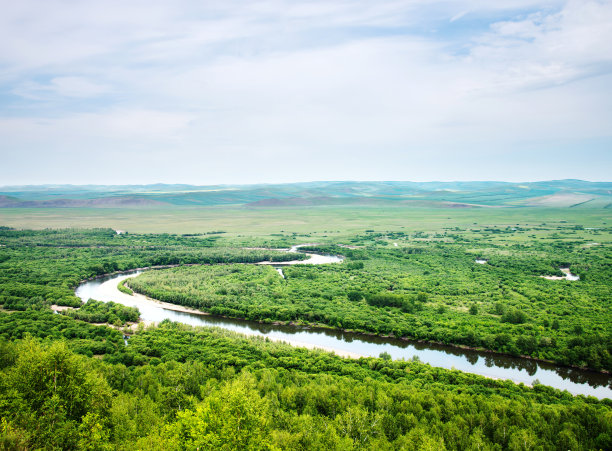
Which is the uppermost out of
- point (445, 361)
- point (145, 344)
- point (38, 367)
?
point (38, 367)

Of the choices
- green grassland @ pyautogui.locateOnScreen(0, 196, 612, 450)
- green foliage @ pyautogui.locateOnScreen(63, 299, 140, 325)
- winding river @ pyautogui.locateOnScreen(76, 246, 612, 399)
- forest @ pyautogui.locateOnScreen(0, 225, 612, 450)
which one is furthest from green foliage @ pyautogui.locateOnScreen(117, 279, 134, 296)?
green foliage @ pyautogui.locateOnScreen(63, 299, 140, 325)

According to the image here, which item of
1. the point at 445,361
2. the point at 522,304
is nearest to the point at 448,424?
the point at 445,361

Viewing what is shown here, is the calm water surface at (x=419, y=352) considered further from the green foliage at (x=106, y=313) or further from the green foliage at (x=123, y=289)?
the green foliage at (x=123, y=289)

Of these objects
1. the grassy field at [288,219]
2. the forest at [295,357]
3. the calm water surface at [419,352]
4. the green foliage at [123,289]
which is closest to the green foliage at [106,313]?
the forest at [295,357]

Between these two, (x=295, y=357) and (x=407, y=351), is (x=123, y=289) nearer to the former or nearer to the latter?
(x=295, y=357)

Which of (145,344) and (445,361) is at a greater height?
(145,344)

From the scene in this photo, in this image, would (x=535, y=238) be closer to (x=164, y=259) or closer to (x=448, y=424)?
(x=164, y=259)

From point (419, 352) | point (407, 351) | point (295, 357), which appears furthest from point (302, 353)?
point (419, 352)
